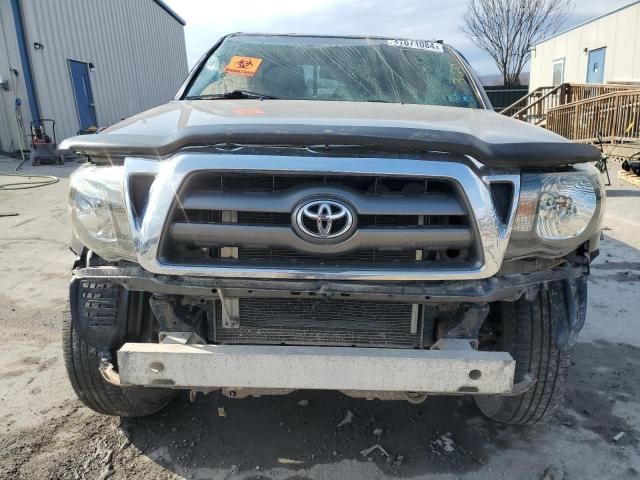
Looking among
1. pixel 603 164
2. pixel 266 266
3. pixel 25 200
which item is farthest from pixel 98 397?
pixel 603 164

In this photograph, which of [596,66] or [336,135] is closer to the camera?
[336,135]

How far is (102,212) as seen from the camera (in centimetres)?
197

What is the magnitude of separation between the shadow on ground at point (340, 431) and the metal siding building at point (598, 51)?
1500 centimetres

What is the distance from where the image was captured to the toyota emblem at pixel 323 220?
5.97ft

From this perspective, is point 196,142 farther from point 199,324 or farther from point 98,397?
point 98,397

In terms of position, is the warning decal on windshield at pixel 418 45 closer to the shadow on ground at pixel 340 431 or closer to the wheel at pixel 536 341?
the wheel at pixel 536 341

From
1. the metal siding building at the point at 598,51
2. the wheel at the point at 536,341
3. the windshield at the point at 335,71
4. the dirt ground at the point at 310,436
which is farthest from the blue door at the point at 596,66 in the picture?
the wheel at the point at 536,341

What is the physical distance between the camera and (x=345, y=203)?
1847 millimetres

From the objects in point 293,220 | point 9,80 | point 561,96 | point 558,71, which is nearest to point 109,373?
point 293,220

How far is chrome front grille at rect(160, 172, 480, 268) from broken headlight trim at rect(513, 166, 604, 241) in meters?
0.23

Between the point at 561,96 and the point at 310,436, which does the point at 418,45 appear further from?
the point at 561,96

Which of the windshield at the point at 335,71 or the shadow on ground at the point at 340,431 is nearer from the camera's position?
the shadow on ground at the point at 340,431

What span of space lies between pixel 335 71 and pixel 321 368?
2.18 m

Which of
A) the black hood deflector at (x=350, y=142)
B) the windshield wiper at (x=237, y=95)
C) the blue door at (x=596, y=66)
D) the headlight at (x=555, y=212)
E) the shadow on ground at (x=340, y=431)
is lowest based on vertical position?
the shadow on ground at (x=340, y=431)
